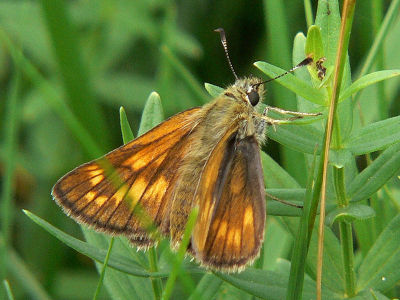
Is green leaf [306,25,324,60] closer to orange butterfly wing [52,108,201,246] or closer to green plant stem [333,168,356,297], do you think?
green plant stem [333,168,356,297]

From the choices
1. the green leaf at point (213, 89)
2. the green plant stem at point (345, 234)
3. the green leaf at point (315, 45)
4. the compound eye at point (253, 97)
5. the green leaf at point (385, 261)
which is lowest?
the green leaf at point (385, 261)

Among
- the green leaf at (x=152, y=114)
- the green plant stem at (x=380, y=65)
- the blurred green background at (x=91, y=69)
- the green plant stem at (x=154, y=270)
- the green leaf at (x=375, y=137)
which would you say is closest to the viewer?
the green leaf at (x=375, y=137)

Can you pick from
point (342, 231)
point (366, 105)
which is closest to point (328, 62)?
point (342, 231)

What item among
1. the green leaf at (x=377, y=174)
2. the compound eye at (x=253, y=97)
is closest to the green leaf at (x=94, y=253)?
the green leaf at (x=377, y=174)

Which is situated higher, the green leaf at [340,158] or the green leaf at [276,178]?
the green leaf at [340,158]

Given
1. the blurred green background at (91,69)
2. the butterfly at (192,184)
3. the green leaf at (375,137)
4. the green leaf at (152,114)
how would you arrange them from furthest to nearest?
the blurred green background at (91,69) < the green leaf at (152,114) < the butterfly at (192,184) < the green leaf at (375,137)

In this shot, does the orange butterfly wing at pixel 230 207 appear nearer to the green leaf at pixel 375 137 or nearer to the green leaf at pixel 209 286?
the green leaf at pixel 209 286

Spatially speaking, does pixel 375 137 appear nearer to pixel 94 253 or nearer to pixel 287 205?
pixel 287 205
